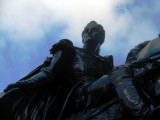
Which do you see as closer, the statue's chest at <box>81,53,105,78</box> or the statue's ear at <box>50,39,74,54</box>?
the statue's chest at <box>81,53,105,78</box>

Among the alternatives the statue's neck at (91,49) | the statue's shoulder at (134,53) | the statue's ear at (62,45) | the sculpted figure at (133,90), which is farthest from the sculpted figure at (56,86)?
the statue's shoulder at (134,53)

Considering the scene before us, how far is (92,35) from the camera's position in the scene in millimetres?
7043

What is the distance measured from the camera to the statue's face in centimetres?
701

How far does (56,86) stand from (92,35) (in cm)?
158

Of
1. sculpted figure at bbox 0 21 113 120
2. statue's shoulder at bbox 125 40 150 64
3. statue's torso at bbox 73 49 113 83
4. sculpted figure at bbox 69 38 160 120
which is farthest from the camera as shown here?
statue's torso at bbox 73 49 113 83

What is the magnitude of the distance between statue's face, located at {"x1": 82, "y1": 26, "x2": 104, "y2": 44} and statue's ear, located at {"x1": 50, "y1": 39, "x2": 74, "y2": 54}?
637mm

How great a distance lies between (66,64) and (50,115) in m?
1.13

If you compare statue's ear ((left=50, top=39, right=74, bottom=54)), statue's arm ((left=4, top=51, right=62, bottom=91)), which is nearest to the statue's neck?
statue's ear ((left=50, top=39, right=74, bottom=54))

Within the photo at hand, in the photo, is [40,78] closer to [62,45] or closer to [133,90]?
[62,45]

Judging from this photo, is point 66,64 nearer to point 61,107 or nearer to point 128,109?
point 61,107

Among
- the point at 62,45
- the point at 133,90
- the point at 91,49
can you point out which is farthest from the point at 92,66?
the point at 133,90

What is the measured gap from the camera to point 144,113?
4000 mm

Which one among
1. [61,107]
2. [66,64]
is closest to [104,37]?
[66,64]

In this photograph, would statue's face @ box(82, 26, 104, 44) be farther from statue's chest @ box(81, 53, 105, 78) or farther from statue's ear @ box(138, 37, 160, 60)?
Answer: statue's ear @ box(138, 37, 160, 60)
